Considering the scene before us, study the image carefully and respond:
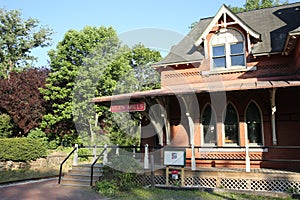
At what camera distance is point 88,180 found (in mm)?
10953

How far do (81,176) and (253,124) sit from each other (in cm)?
816

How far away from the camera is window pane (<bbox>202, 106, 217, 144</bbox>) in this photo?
12.6 m

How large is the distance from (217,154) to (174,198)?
4.28m

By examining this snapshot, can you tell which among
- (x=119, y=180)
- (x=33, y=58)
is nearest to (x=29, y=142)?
(x=119, y=180)

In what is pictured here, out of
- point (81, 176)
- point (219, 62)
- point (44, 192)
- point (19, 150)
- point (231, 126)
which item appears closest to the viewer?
point (44, 192)

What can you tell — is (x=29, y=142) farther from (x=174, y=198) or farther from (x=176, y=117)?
(x=174, y=198)

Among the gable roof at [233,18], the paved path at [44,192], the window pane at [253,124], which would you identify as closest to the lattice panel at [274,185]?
the window pane at [253,124]

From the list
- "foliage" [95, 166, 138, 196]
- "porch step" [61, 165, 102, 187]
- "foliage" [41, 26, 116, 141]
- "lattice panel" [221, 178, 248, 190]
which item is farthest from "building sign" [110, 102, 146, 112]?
"foliage" [41, 26, 116, 141]

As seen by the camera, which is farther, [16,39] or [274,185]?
[16,39]

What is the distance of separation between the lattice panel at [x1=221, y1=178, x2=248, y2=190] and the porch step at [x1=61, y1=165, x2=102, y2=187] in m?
5.09

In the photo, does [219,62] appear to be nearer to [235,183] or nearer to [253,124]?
[253,124]

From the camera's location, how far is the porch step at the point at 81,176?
429 inches

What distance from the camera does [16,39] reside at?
34.6m

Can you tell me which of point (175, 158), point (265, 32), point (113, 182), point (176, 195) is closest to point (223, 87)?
point (175, 158)
